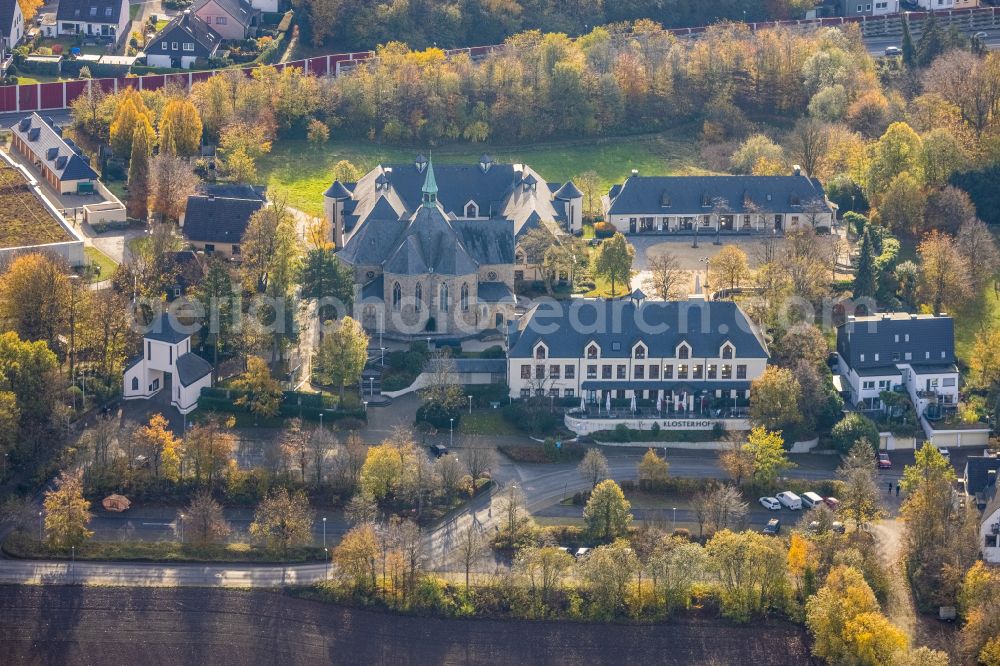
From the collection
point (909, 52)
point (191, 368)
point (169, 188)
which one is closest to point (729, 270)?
point (191, 368)

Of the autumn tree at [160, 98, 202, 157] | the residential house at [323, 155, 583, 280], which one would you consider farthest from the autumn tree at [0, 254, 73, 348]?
the autumn tree at [160, 98, 202, 157]

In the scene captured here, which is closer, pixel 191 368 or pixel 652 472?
pixel 652 472

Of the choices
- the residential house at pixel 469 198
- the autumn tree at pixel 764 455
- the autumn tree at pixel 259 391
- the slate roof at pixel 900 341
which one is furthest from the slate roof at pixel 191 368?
the slate roof at pixel 900 341

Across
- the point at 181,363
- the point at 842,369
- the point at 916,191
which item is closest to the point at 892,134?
the point at 916,191

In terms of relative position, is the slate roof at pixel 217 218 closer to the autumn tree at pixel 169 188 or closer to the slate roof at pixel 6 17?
the autumn tree at pixel 169 188

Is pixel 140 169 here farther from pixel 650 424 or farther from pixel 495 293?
pixel 650 424

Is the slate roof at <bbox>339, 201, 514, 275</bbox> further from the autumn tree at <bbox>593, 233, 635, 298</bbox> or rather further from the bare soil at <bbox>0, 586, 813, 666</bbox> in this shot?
the bare soil at <bbox>0, 586, 813, 666</bbox>

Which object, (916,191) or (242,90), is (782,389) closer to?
(916,191)
